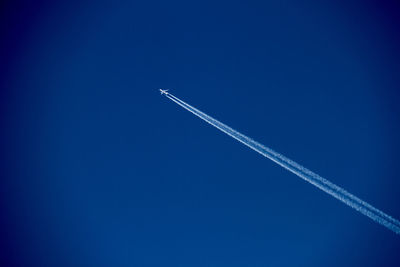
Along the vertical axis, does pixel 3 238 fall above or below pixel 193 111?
below

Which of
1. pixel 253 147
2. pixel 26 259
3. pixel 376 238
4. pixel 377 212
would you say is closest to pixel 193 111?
pixel 253 147

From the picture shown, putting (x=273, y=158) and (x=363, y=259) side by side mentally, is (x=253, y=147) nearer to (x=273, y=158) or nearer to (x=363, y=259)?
(x=273, y=158)

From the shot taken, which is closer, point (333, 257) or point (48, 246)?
point (333, 257)

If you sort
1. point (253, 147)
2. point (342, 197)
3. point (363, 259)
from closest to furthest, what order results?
point (342, 197) → point (253, 147) → point (363, 259)

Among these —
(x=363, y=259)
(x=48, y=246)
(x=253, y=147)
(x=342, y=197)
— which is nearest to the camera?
(x=342, y=197)

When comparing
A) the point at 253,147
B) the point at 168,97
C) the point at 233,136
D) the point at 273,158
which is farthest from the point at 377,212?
the point at 168,97

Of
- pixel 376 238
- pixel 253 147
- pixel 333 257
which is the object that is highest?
pixel 253 147

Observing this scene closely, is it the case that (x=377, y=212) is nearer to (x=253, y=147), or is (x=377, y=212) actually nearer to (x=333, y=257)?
(x=333, y=257)
